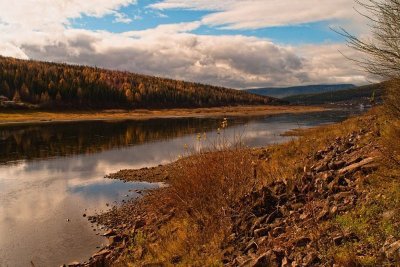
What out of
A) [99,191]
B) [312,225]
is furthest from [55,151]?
[312,225]

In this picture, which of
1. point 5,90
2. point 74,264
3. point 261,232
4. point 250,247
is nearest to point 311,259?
point 250,247

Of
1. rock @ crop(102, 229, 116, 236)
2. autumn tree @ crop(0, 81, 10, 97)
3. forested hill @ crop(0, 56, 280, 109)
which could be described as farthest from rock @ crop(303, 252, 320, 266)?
autumn tree @ crop(0, 81, 10, 97)

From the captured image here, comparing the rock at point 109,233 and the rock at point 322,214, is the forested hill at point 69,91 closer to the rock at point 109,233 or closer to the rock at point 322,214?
the rock at point 109,233

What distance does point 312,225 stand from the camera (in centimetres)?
998

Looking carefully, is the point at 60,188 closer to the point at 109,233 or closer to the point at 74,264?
the point at 109,233

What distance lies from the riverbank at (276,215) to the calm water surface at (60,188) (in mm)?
2798

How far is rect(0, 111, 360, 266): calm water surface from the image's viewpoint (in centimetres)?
1902

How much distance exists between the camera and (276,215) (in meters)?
11.8

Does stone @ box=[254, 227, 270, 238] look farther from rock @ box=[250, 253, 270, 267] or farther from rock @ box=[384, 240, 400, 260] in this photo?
rock @ box=[384, 240, 400, 260]

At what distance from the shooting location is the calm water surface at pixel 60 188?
19016mm

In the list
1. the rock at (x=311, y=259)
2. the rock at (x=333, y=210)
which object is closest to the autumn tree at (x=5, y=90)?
the rock at (x=333, y=210)

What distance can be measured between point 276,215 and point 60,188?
2411 centimetres

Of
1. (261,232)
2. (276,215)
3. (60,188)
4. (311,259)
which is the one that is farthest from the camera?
(60,188)

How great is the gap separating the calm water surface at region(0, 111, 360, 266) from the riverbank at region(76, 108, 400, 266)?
2798 millimetres
